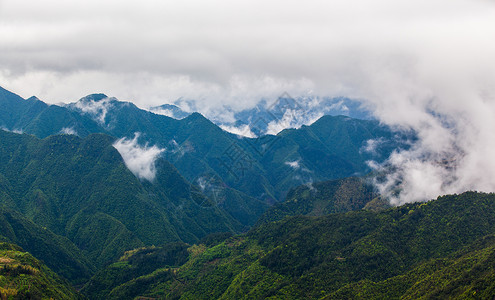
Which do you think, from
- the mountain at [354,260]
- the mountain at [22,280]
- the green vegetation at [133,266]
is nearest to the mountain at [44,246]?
the green vegetation at [133,266]

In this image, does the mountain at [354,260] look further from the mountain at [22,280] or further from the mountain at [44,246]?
the mountain at [22,280]

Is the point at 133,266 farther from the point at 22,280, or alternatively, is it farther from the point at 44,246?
the point at 22,280

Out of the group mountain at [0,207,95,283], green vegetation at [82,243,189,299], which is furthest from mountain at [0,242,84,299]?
mountain at [0,207,95,283]

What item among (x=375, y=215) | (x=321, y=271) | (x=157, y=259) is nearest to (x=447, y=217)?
(x=375, y=215)

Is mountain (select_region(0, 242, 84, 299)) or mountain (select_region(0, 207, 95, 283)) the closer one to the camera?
mountain (select_region(0, 242, 84, 299))

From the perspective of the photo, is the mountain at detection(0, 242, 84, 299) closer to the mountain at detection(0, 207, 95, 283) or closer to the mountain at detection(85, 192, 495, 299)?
the mountain at detection(85, 192, 495, 299)

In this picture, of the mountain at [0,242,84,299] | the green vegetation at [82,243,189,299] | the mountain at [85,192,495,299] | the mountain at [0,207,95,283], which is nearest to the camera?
the mountain at [0,242,84,299]

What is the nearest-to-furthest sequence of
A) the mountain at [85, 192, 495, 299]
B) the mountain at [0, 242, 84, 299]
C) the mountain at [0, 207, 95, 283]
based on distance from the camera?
1. the mountain at [0, 242, 84, 299]
2. the mountain at [85, 192, 495, 299]
3. the mountain at [0, 207, 95, 283]

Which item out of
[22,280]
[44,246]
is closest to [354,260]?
[22,280]
